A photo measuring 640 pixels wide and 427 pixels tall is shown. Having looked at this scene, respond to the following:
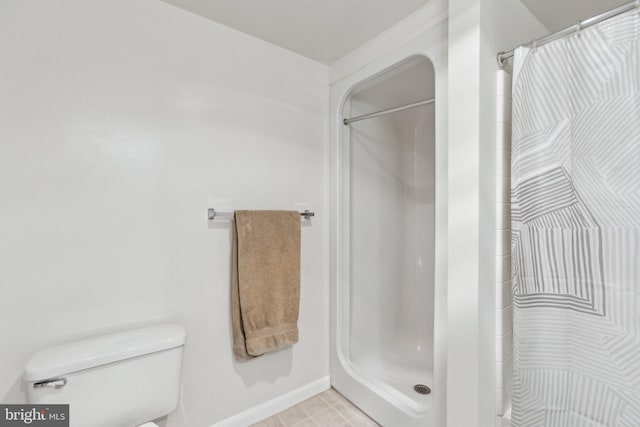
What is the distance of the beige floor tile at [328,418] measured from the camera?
5.38ft

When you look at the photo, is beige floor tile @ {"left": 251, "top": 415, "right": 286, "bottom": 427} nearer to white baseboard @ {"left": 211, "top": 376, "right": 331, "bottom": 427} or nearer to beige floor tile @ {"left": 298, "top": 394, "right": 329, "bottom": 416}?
white baseboard @ {"left": 211, "top": 376, "right": 331, "bottom": 427}

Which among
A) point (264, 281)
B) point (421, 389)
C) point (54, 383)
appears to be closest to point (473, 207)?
point (264, 281)

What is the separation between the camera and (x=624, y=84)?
2.93ft

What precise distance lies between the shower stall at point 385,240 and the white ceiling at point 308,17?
0.27m

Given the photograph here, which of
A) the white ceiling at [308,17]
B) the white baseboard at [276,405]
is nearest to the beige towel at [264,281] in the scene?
the white baseboard at [276,405]

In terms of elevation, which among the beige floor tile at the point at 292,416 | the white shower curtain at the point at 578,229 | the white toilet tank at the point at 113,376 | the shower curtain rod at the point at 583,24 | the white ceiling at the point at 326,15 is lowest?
the beige floor tile at the point at 292,416

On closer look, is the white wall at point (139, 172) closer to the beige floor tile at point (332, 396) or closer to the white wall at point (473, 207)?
the beige floor tile at point (332, 396)

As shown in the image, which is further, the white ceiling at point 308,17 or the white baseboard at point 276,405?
the white baseboard at point 276,405

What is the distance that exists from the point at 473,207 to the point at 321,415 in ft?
4.71

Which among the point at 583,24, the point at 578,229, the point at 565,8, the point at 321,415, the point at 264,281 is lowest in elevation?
the point at 321,415

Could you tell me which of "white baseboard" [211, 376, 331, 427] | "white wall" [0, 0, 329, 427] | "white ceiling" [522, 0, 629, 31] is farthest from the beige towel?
"white ceiling" [522, 0, 629, 31]

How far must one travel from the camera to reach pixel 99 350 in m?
1.10

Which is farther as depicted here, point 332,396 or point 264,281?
point 332,396

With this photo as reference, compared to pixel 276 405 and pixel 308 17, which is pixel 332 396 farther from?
pixel 308 17
